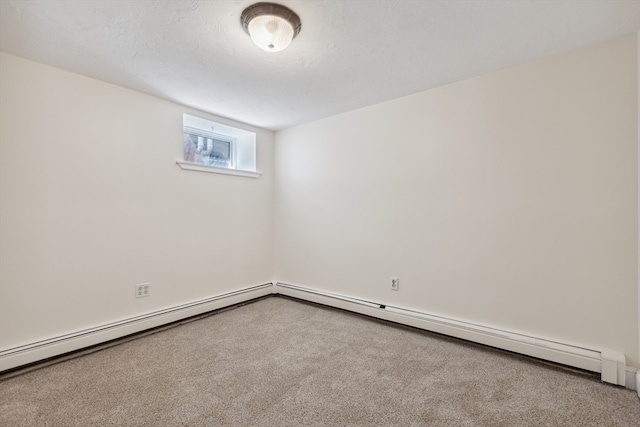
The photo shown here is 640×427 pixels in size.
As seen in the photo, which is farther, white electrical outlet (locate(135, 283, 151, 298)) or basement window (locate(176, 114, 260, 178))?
basement window (locate(176, 114, 260, 178))

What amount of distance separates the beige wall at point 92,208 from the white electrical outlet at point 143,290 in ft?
0.16

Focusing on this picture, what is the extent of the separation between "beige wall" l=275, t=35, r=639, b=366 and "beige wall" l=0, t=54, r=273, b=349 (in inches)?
59.1

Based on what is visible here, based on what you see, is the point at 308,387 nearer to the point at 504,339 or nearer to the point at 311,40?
the point at 504,339

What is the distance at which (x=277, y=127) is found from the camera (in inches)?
147

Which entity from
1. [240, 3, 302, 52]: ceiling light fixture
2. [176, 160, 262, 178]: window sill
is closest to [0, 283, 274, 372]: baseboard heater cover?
[176, 160, 262, 178]: window sill

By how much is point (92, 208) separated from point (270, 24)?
2027 millimetres

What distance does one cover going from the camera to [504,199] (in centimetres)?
225

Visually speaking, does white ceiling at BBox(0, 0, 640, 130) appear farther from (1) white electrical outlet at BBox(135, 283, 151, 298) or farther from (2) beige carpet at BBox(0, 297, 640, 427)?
(2) beige carpet at BBox(0, 297, 640, 427)

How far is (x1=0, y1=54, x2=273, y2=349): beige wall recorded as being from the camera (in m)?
2.03

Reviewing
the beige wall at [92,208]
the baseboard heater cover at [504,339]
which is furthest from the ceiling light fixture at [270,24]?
the baseboard heater cover at [504,339]

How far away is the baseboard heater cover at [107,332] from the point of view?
198cm

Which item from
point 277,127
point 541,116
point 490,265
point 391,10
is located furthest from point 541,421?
point 277,127

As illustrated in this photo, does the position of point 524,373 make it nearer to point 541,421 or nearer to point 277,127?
point 541,421

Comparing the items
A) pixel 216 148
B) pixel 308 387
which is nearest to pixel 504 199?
pixel 308 387
